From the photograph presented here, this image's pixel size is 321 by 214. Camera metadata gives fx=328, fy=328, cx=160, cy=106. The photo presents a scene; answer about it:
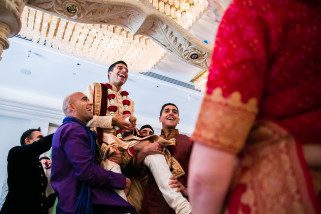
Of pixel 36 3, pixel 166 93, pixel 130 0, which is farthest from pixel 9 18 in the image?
pixel 166 93

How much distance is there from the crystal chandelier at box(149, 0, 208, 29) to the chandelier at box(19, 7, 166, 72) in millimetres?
575

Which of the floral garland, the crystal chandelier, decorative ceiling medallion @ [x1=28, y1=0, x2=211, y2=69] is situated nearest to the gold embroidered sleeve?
the floral garland

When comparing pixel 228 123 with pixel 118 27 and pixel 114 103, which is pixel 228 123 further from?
A: pixel 118 27

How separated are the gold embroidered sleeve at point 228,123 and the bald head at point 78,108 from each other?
6.55ft

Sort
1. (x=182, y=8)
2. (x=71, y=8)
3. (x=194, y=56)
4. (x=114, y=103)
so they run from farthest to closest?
(x=182, y=8) → (x=194, y=56) → (x=71, y=8) → (x=114, y=103)

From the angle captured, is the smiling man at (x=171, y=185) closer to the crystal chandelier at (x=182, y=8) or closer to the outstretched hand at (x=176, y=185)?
the outstretched hand at (x=176, y=185)

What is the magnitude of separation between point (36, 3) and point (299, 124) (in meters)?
2.93

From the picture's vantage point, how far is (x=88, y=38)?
171 inches

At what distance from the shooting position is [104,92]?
10.00 feet

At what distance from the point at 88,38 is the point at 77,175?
2582 mm

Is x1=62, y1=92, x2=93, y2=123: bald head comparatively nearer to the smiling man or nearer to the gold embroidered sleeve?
the smiling man

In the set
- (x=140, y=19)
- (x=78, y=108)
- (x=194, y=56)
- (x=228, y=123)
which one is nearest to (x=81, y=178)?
(x=78, y=108)

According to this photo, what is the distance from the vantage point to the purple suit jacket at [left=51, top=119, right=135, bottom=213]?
2.17m

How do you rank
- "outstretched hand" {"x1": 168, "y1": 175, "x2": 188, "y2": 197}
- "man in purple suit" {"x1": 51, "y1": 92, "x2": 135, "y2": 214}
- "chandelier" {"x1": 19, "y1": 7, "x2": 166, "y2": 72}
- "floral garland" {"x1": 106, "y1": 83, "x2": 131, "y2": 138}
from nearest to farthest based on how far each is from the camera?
"man in purple suit" {"x1": 51, "y1": 92, "x2": 135, "y2": 214} < "outstretched hand" {"x1": 168, "y1": 175, "x2": 188, "y2": 197} < "floral garland" {"x1": 106, "y1": 83, "x2": 131, "y2": 138} < "chandelier" {"x1": 19, "y1": 7, "x2": 166, "y2": 72}
